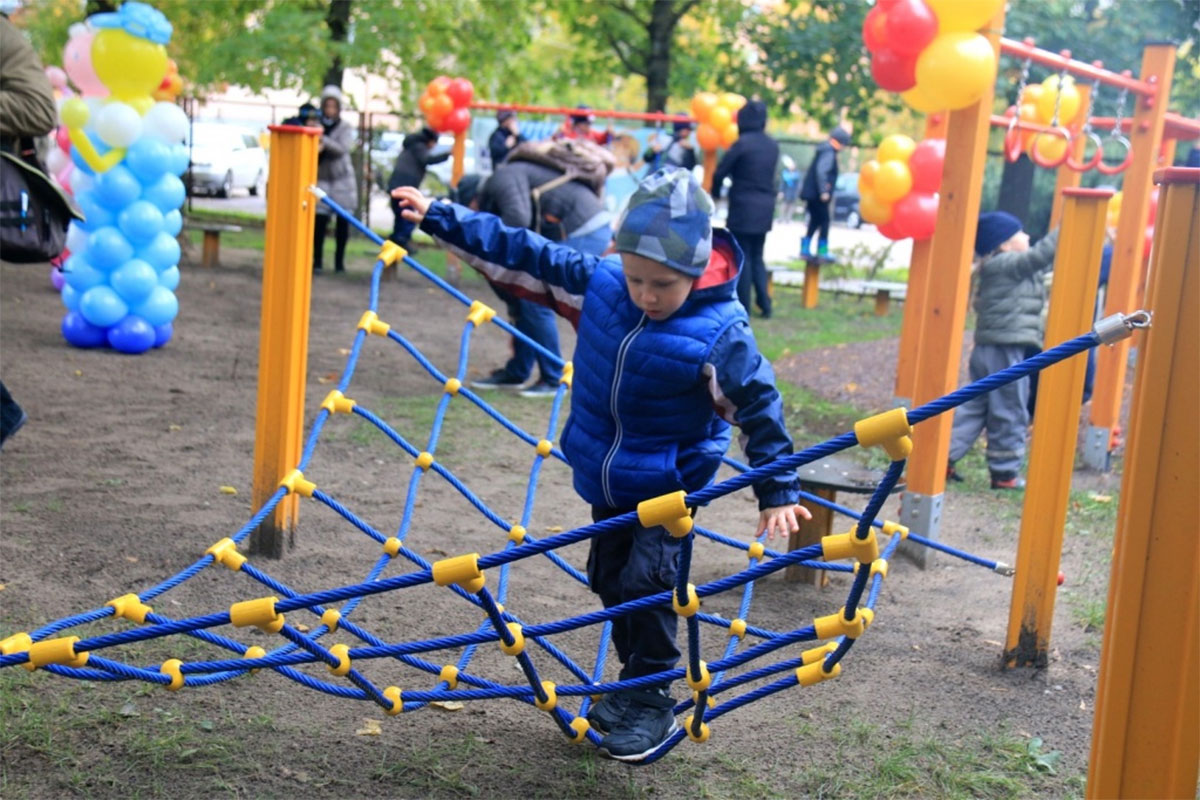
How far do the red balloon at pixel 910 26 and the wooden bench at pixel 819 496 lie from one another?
68.4 inches

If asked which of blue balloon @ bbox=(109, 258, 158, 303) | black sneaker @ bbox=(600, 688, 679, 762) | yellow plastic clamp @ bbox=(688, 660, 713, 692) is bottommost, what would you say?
black sneaker @ bbox=(600, 688, 679, 762)

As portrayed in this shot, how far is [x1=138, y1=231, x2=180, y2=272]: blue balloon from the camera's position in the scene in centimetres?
746

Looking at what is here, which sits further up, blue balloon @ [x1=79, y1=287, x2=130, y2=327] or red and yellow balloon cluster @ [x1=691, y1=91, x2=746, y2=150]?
red and yellow balloon cluster @ [x1=691, y1=91, x2=746, y2=150]

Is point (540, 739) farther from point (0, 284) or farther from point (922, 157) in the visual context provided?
point (0, 284)

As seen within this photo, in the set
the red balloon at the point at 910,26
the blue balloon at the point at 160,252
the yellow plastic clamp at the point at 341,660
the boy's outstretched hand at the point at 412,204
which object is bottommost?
the yellow plastic clamp at the point at 341,660

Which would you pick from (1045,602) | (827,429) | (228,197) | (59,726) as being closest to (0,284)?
(827,429)

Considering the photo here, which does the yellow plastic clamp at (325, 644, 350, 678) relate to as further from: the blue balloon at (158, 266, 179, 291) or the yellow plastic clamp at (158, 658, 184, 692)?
the blue balloon at (158, 266, 179, 291)

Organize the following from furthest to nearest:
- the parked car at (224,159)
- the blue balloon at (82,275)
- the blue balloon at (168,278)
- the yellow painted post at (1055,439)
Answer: the parked car at (224,159) < the blue balloon at (168,278) < the blue balloon at (82,275) < the yellow painted post at (1055,439)

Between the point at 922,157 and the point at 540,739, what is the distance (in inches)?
186

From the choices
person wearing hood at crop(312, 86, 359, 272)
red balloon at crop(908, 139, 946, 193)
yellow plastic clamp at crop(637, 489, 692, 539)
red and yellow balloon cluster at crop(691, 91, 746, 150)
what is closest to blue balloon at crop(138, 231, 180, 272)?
person wearing hood at crop(312, 86, 359, 272)

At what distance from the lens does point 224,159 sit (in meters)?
22.0

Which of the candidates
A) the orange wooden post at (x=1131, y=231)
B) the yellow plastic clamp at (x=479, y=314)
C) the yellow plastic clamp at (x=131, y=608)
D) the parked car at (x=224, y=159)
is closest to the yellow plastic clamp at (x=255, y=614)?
the yellow plastic clamp at (x=131, y=608)

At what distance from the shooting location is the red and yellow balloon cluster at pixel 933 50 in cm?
459

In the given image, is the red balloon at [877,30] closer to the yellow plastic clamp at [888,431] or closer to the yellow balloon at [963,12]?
the yellow balloon at [963,12]
